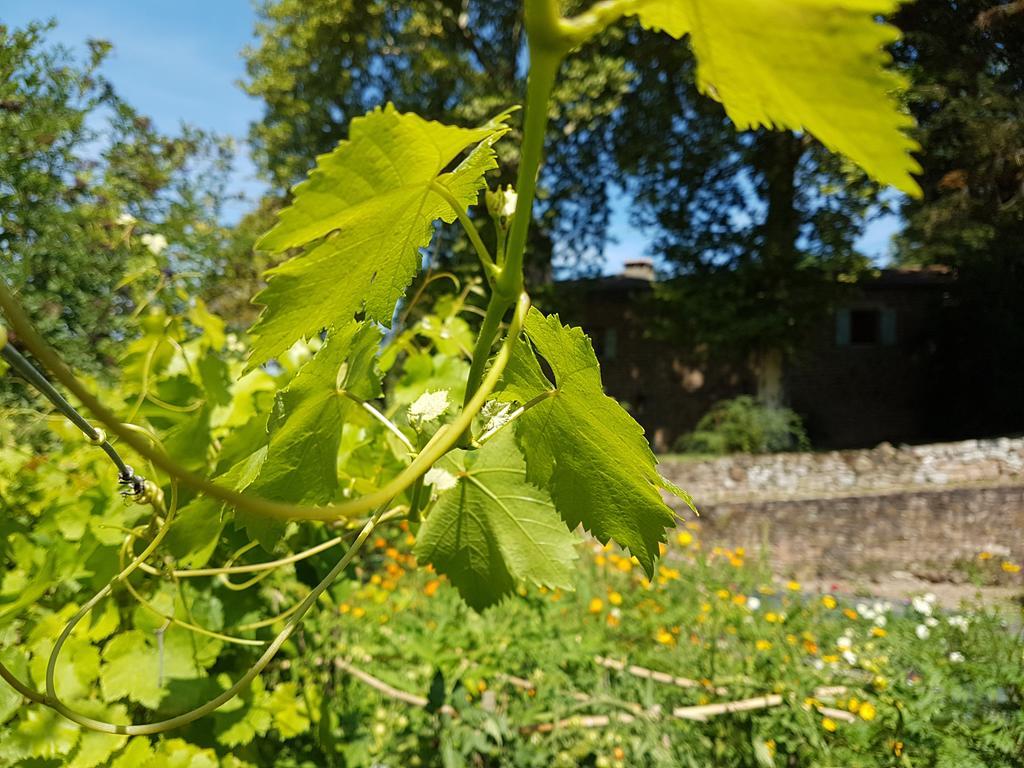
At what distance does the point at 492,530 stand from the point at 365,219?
434mm

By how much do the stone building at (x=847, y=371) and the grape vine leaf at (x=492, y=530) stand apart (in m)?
12.4

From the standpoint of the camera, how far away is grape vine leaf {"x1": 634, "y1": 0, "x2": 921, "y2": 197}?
0.22m

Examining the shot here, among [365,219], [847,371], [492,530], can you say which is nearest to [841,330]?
[847,371]

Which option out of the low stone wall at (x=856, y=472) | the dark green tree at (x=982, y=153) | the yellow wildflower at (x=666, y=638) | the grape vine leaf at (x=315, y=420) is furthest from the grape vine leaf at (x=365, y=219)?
the dark green tree at (x=982, y=153)

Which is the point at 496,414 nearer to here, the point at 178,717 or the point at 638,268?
the point at 178,717

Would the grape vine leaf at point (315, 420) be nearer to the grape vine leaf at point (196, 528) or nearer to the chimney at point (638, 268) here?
the grape vine leaf at point (196, 528)

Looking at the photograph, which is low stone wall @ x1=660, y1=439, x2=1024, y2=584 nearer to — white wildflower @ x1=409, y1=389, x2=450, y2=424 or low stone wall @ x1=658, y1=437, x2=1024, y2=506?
low stone wall @ x1=658, y1=437, x2=1024, y2=506

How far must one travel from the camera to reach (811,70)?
24 centimetres

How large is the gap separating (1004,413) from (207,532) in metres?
14.1

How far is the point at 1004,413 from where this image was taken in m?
11.7

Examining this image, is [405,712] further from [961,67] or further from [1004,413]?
[1004,413]

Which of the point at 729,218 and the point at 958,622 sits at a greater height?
the point at 729,218

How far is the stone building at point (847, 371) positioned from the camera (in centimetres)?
1319

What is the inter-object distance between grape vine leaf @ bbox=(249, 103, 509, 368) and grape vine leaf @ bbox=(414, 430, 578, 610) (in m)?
0.28
